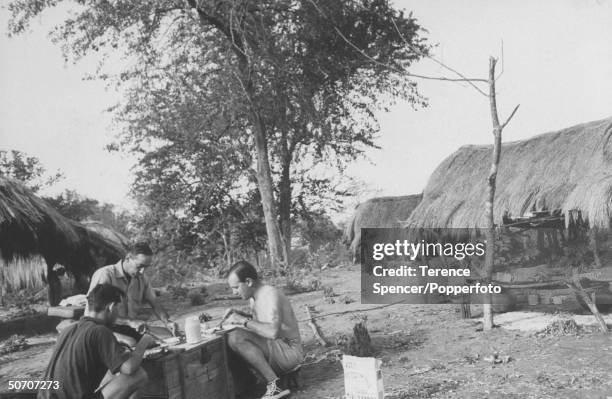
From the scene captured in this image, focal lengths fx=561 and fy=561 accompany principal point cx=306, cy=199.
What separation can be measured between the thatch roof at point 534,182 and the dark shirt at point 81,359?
19.8 ft

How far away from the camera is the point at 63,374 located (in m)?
3.46

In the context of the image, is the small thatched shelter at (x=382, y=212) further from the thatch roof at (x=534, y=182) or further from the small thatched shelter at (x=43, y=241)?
the small thatched shelter at (x=43, y=241)

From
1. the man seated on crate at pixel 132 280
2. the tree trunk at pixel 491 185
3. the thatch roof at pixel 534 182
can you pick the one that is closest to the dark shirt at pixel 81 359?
the man seated on crate at pixel 132 280

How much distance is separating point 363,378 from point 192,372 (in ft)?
4.31

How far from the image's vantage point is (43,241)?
1058 cm

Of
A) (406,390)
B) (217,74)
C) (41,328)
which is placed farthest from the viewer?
(217,74)

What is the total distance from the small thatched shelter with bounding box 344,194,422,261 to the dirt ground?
337 centimetres

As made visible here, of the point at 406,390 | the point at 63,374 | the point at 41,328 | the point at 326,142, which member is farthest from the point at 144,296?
the point at 326,142

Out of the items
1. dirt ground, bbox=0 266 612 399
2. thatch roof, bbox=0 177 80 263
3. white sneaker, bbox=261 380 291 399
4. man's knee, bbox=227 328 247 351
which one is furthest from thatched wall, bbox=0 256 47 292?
white sneaker, bbox=261 380 291 399

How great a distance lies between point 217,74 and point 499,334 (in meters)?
12.0

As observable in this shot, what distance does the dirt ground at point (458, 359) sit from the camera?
4.69 meters

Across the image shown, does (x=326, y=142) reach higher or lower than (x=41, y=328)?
higher

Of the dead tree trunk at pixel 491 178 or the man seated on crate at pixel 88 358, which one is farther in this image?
the dead tree trunk at pixel 491 178

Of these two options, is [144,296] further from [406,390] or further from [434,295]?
[434,295]
